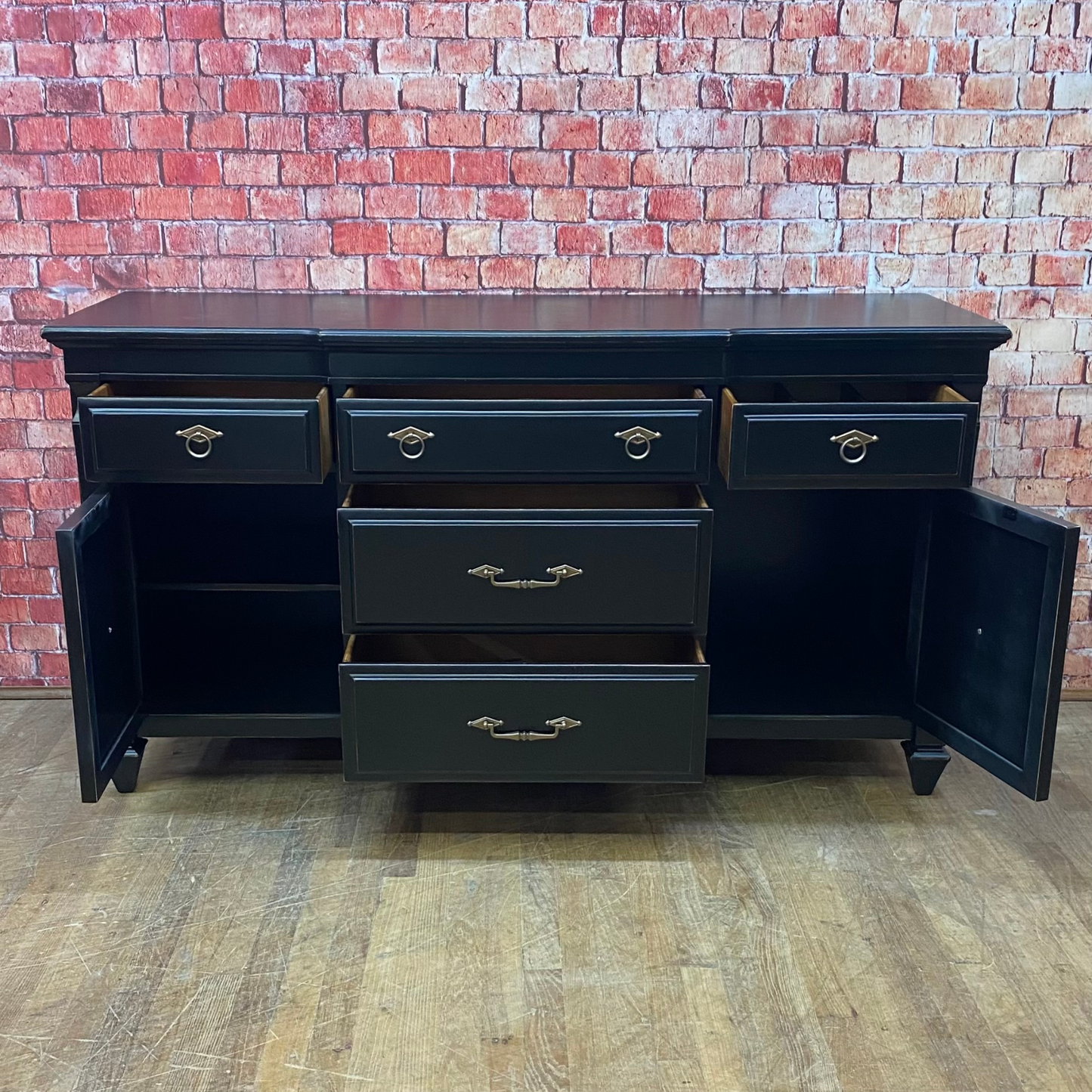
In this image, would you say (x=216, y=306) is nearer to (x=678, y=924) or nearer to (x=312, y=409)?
(x=312, y=409)

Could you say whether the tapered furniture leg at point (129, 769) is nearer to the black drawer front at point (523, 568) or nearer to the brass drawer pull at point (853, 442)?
the black drawer front at point (523, 568)

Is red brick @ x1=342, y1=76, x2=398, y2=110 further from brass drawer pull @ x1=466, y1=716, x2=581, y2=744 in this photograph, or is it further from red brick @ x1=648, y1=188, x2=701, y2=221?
brass drawer pull @ x1=466, y1=716, x2=581, y2=744

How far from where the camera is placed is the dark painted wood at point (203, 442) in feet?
6.81

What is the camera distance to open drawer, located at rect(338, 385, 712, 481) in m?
2.07

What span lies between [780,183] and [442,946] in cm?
172

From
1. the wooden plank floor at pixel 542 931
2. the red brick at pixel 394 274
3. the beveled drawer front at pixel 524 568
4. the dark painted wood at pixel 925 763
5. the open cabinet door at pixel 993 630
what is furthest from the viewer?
the red brick at pixel 394 274

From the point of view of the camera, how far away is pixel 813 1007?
70.2 inches

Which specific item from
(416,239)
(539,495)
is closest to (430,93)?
(416,239)

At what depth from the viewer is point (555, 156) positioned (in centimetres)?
253

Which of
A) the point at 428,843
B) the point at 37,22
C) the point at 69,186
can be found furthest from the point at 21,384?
the point at 428,843

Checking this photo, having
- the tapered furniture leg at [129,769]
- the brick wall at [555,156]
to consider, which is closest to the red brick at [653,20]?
the brick wall at [555,156]

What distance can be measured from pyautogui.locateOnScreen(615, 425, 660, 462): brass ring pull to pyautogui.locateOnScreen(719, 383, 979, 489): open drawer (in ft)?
0.48

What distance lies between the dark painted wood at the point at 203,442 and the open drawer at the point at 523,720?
1.25 ft

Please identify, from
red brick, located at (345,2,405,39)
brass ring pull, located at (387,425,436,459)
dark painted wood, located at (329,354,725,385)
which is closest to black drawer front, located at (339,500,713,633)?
brass ring pull, located at (387,425,436,459)
